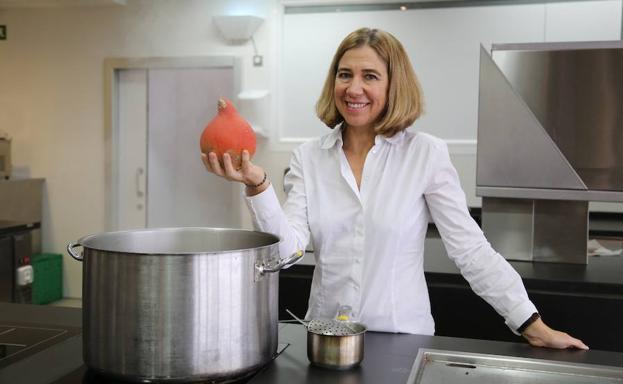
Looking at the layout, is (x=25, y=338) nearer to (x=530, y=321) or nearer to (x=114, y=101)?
(x=530, y=321)

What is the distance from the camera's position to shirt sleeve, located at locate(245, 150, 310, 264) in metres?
1.27

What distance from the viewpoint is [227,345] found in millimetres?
911

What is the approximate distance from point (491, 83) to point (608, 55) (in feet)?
1.27

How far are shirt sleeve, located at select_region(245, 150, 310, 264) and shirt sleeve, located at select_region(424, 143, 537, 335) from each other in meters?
0.30

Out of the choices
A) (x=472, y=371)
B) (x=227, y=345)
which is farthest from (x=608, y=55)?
(x=227, y=345)

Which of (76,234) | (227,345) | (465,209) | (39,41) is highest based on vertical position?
(39,41)

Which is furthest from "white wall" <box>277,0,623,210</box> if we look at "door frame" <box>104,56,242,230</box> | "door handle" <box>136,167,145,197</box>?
"door handle" <box>136,167,145,197</box>

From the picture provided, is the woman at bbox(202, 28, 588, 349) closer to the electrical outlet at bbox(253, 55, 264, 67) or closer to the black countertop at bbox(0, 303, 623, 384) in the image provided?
the black countertop at bbox(0, 303, 623, 384)

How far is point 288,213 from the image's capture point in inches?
59.8

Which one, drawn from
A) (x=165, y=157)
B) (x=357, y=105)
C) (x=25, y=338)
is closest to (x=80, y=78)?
(x=165, y=157)

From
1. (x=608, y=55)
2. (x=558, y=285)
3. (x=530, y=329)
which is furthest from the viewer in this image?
(x=608, y=55)

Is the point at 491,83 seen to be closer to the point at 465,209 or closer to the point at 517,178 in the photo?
the point at 517,178

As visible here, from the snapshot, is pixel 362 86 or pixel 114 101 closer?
pixel 362 86

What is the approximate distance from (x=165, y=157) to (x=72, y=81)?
906 mm
